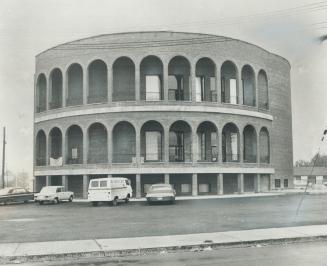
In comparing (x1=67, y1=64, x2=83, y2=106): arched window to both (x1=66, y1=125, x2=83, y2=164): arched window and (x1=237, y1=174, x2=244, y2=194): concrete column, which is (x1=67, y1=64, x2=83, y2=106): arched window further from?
(x1=237, y1=174, x2=244, y2=194): concrete column

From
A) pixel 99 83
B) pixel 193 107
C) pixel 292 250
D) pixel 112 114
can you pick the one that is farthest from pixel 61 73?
pixel 292 250

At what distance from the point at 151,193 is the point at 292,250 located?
67.0 feet

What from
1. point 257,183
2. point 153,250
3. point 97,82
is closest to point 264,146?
point 257,183

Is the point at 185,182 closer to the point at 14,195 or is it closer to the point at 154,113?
the point at 154,113

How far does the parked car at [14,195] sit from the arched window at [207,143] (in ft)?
48.1

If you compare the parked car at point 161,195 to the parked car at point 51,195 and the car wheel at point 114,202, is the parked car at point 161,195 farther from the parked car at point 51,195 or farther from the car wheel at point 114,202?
the parked car at point 51,195

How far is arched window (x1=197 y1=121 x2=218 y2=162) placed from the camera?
4416 centimetres

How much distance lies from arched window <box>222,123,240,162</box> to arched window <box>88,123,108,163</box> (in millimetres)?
10510

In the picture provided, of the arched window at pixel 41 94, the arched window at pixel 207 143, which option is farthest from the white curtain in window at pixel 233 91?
the arched window at pixel 41 94

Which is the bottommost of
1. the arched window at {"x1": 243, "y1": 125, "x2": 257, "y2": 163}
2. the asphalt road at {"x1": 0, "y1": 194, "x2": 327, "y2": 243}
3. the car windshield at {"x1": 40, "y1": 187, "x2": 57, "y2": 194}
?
the asphalt road at {"x1": 0, "y1": 194, "x2": 327, "y2": 243}

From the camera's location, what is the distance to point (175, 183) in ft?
139

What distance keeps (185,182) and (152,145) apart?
4132 mm

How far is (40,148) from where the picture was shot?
48438mm

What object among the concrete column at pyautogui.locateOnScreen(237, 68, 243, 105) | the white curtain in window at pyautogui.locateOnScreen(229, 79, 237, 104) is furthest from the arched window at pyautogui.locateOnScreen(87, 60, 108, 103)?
the concrete column at pyautogui.locateOnScreen(237, 68, 243, 105)
